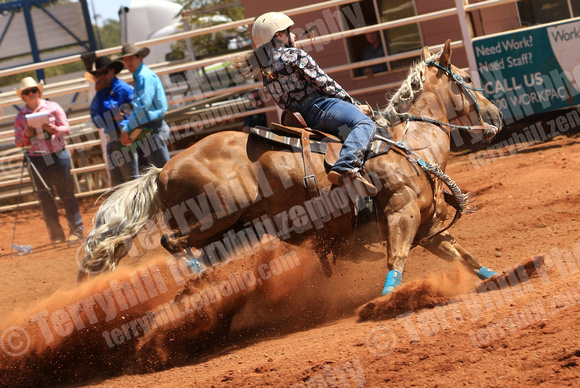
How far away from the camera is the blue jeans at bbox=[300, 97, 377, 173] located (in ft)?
14.5

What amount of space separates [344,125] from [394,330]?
1.65m

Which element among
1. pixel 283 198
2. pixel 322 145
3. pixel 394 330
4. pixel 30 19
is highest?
pixel 30 19

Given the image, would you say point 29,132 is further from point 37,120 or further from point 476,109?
point 476,109

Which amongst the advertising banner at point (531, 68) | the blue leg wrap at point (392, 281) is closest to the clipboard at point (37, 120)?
the blue leg wrap at point (392, 281)

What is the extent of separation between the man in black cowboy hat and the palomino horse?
2.45 m

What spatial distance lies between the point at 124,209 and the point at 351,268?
2.20 m

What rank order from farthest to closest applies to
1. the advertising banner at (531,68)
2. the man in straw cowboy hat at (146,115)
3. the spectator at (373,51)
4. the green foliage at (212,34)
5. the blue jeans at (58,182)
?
the green foliage at (212,34)
the spectator at (373,51)
the advertising banner at (531,68)
the blue jeans at (58,182)
the man in straw cowboy hat at (146,115)

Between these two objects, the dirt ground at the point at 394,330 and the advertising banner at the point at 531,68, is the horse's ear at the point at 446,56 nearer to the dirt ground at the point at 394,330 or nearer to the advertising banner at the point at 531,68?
the dirt ground at the point at 394,330

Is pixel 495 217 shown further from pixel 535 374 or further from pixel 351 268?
pixel 535 374

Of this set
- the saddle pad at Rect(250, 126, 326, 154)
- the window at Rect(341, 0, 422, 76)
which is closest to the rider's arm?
the saddle pad at Rect(250, 126, 326, 154)

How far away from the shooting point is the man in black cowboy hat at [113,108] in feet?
23.8

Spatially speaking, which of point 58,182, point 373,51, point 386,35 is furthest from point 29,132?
point 386,35

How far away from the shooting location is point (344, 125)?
461 cm

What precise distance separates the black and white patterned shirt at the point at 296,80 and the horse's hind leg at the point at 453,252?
54.8 inches
